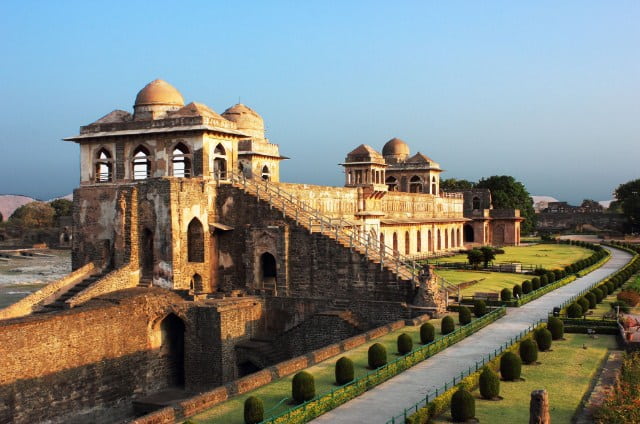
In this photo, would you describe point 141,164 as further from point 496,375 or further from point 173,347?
point 496,375

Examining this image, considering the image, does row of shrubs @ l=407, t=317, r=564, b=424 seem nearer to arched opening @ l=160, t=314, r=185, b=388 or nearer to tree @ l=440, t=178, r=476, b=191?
arched opening @ l=160, t=314, r=185, b=388

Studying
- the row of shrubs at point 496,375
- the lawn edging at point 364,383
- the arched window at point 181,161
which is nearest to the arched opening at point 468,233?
the arched window at point 181,161

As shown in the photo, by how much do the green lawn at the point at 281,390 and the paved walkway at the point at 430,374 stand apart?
1499mm

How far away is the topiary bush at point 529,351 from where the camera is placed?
23.0 metres

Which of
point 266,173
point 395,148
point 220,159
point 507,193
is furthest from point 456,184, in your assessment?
point 220,159

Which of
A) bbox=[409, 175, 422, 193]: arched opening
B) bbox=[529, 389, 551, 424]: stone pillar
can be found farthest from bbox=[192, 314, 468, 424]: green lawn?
bbox=[409, 175, 422, 193]: arched opening

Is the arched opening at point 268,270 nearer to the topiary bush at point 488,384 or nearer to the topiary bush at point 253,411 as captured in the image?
the topiary bush at point 488,384

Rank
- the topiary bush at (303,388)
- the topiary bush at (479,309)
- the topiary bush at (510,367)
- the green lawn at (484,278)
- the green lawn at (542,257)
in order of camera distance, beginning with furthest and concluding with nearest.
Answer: the green lawn at (542,257)
the green lawn at (484,278)
the topiary bush at (479,309)
the topiary bush at (510,367)
the topiary bush at (303,388)

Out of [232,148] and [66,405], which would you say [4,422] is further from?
[232,148]

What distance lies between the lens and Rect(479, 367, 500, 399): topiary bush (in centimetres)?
1908

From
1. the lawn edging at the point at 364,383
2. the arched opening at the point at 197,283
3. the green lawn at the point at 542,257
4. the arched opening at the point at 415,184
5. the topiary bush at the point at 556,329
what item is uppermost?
the arched opening at the point at 415,184

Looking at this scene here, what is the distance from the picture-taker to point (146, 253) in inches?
1361

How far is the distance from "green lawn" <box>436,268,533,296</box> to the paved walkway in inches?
288

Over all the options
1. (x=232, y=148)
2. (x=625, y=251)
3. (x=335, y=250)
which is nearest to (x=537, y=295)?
(x=335, y=250)
